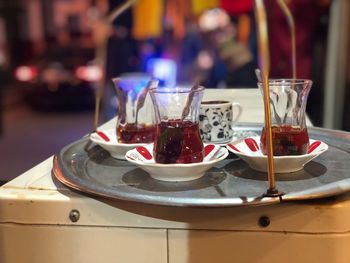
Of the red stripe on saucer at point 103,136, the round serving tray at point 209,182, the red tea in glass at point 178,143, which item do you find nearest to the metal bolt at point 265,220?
the round serving tray at point 209,182

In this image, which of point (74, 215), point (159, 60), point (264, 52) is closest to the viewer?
point (264, 52)

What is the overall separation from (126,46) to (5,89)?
363cm

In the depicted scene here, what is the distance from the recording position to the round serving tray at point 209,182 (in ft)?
2.37

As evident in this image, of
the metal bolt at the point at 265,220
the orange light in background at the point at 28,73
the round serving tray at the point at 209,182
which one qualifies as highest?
the round serving tray at the point at 209,182

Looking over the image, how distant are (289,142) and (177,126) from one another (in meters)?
0.19

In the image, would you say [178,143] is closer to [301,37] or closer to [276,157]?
[276,157]

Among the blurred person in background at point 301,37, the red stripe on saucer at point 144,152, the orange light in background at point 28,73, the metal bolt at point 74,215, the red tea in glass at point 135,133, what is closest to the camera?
the metal bolt at point 74,215

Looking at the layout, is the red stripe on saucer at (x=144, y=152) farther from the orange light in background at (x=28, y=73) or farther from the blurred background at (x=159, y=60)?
the orange light in background at (x=28, y=73)

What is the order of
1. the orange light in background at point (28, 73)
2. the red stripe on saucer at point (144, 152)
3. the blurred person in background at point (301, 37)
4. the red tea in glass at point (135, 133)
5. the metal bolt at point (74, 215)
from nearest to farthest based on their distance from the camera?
1. the metal bolt at point (74, 215)
2. the red stripe on saucer at point (144, 152)
3. the red tea in glass at point (135, 133)
4. the blurred person in background at point (301, 37)
5. the orange light in background at point (28, 73)

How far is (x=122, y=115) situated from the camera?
1.07 meters

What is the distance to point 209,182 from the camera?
0.82 m

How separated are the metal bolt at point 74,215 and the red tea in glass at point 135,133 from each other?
26cm

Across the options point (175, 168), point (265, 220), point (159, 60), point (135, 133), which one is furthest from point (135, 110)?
point (159, 60)

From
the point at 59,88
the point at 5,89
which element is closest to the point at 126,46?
the point at 59,88
